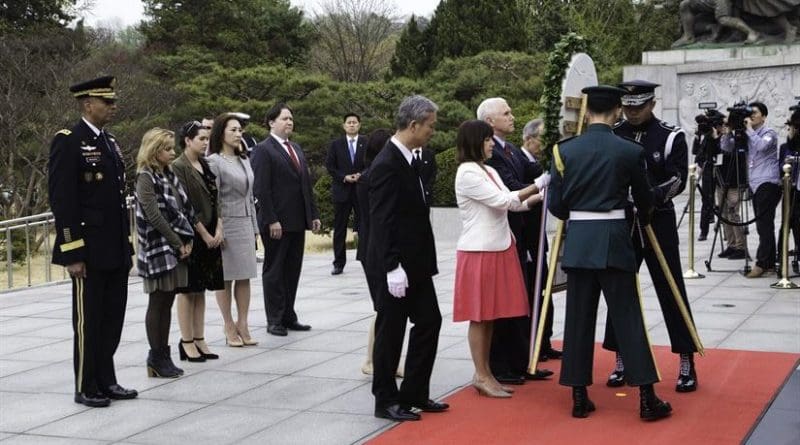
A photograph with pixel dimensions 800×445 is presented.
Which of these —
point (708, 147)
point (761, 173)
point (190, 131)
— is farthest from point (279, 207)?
point (708, 147)

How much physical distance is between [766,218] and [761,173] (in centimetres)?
47

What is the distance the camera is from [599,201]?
5.60 metres

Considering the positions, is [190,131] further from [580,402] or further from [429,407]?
[580,402]

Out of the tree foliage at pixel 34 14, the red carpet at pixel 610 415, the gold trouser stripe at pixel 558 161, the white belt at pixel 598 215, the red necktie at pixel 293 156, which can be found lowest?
the red carpet at pixel 610 415

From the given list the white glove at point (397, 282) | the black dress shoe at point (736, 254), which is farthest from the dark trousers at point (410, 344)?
the black dress shoe at point (736, 254)

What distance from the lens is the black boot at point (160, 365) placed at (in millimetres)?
6957

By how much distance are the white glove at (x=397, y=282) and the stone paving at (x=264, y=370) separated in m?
0.71

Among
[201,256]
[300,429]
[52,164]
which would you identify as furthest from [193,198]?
[300,429]

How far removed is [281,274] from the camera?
27.9 ft

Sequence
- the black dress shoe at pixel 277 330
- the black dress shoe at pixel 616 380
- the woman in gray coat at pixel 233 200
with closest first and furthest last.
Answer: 1. the black dress shoe at pixel 616 380
2. the woman in gray coat at pixel 233 200
3. the black dress shoe at pixel 277 330

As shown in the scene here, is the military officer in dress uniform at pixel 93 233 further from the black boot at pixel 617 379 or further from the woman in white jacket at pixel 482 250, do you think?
the black boot at pixel 617 379

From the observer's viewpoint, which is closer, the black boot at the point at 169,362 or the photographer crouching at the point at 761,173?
the black boot at the point at 169,362

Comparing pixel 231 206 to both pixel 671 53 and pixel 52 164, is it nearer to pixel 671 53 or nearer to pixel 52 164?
pixel 52 164

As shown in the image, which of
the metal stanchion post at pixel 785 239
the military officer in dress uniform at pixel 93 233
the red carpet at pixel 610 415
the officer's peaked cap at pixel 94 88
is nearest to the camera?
the red carpet at pixel 610 415
